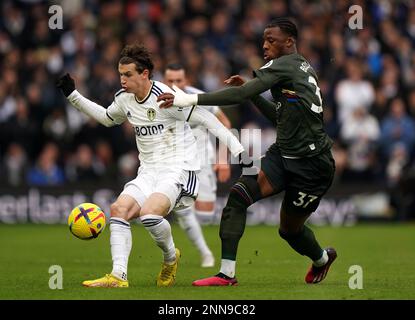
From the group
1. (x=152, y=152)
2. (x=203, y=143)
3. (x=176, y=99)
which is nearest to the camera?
(x=176, y=99)

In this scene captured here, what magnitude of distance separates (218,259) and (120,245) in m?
4.40

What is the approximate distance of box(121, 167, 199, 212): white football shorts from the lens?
10.2 m

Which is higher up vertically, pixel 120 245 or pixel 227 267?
pixel 120 245

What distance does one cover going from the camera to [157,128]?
10.5 meters

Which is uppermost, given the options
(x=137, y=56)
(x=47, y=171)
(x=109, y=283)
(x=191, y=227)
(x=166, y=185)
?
(x=137, y=56)

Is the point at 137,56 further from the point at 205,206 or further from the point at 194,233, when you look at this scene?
the point at 205,206

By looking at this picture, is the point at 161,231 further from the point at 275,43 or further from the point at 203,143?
the point at 203,143

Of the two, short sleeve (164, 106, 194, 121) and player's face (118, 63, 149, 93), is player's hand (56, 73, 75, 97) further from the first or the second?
short sleeve (164, 106, 194, 121)

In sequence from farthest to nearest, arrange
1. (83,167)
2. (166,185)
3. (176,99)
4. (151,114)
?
(83,167), (151,114), (166,185), (176,99)

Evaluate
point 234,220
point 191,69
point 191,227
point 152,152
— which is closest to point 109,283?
point 234,220

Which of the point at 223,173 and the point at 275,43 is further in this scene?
the point at 223,173

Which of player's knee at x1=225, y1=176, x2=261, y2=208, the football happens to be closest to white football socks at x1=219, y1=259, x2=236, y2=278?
player's knee at x1=225, y1=176, x2=261, y2=208

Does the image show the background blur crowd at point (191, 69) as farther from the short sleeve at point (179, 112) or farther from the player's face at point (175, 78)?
the short sleeve at point (179, 112)

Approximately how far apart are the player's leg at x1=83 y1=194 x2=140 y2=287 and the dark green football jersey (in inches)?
66.8
